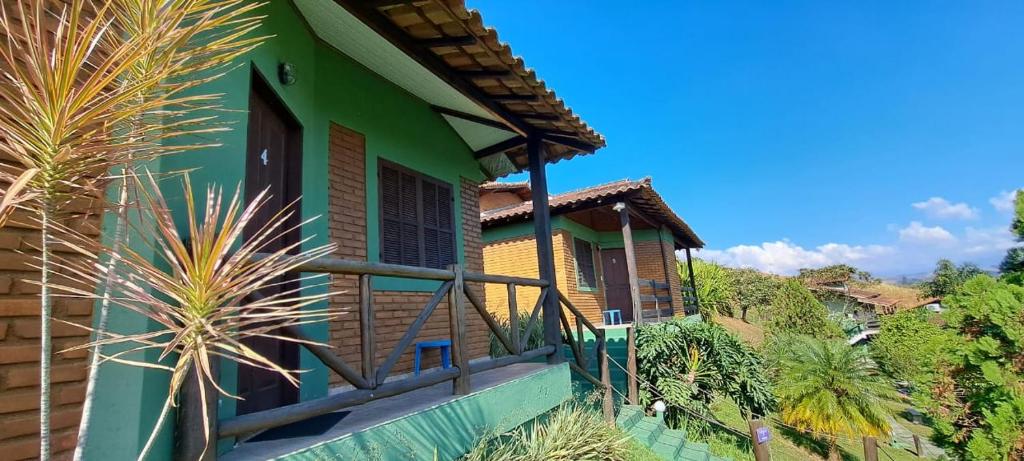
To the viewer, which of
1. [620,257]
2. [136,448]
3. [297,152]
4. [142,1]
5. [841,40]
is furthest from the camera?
[841,40]

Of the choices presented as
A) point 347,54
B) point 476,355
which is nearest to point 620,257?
point 476,355

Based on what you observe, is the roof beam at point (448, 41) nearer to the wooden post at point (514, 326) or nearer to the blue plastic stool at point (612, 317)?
the wooden post at point (514, 326)

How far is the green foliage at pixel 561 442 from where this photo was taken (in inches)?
134

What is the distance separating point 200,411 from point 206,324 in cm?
112

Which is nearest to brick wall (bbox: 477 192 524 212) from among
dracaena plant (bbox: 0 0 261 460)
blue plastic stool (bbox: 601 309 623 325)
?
blue plastic stool (bbox: 601 309 623 325)

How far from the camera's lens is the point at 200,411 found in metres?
1.88

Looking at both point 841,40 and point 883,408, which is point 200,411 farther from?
point 841,40

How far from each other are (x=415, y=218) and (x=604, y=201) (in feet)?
18.7

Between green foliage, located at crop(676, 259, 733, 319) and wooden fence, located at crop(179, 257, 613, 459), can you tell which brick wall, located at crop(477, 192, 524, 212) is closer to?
green foliage, located at crop(676, 259, 733, 319)

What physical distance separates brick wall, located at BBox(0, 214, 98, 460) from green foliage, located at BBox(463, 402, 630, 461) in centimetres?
217

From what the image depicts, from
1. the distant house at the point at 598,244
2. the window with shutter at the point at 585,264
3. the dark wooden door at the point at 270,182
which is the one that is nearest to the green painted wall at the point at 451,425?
the dark wooden door at the point at 270,182

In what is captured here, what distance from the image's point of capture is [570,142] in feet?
18.5

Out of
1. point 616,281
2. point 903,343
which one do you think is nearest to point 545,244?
point 616,281

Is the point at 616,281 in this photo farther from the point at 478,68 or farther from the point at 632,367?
the point at 478,68
